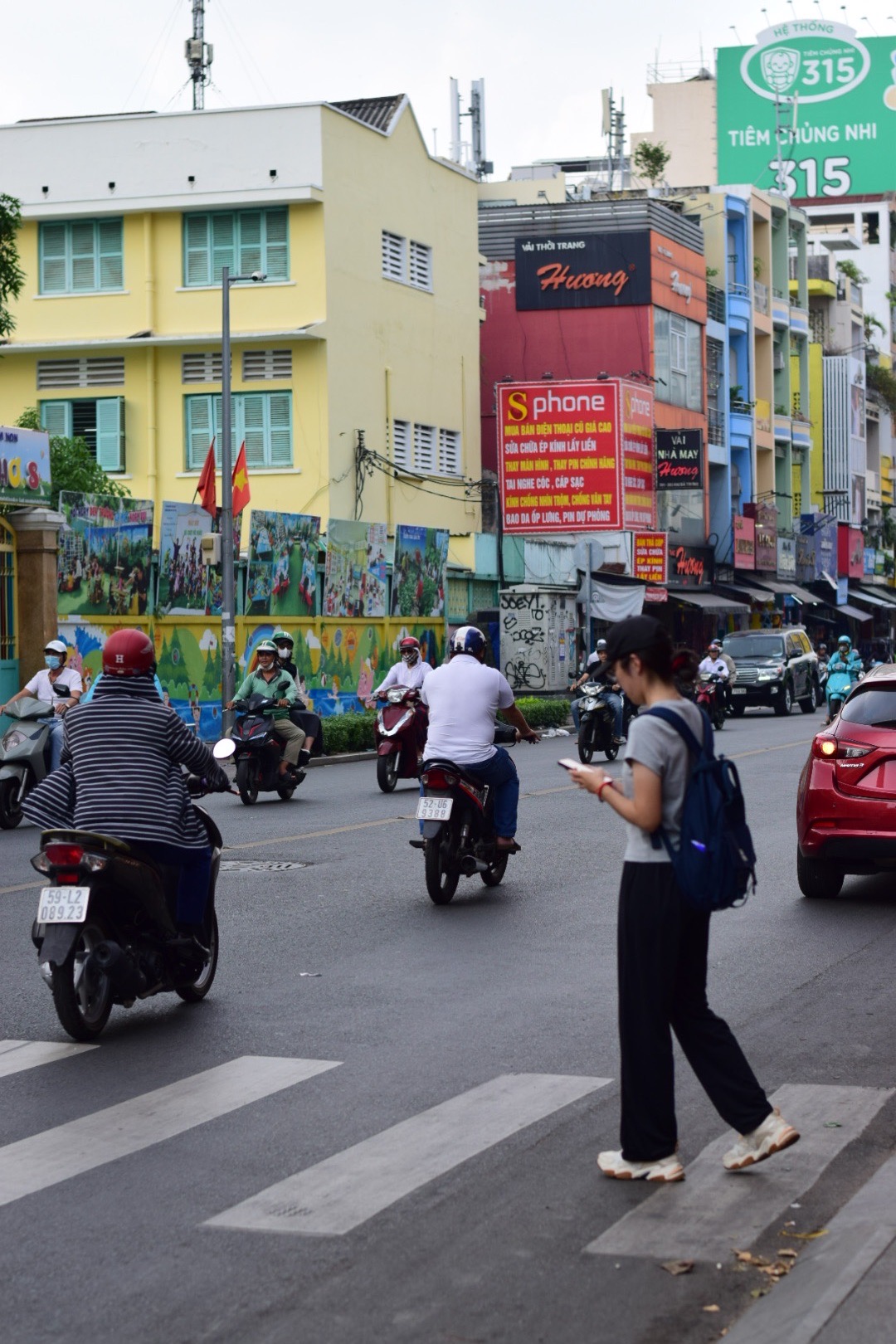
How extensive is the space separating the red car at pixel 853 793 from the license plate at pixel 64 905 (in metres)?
5.82

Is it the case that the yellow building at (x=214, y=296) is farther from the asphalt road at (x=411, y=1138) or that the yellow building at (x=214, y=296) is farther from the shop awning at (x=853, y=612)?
the shop awning at (x=853, y=612)

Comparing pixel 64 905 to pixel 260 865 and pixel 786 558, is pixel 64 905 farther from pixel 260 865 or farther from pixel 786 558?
pixel 786 558

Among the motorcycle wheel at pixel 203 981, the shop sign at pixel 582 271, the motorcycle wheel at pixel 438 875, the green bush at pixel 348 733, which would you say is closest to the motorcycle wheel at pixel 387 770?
the green bush at pixel 348 733

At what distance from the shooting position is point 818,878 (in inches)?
499

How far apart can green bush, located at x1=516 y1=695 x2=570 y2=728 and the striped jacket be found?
27684mm

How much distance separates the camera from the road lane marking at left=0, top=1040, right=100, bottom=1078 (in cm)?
765

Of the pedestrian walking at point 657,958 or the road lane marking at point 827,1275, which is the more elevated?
the pedestrian walking at point 657,958

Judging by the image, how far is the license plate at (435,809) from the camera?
1209cm

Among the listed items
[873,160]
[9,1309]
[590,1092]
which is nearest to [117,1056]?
[590,1092]

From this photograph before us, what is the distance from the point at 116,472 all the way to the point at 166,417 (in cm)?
164

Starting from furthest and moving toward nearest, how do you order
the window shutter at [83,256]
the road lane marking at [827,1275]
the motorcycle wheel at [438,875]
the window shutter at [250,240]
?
the window shutter at [83,256] < the window shutter at [250,240] < the motorcycle wheel at [438,875] < the road lane marking at [827,1275]

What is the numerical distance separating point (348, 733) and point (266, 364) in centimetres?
1370

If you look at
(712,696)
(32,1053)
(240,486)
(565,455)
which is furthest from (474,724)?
(565,455)

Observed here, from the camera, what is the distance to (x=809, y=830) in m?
12.3
